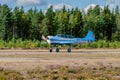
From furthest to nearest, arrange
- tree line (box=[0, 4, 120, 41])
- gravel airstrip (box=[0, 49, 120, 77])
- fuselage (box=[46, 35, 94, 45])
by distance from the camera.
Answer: tree line (box=[0, 4, 120, 41]), fuselage (box=[46, 35, 94, 45]), gravel airstrip (box=[0, 49, 120, 77])

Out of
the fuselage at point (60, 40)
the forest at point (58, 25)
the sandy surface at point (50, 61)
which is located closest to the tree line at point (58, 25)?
the forest at point (58, 25)

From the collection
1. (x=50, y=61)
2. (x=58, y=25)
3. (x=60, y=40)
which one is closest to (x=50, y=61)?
(x=50, y=61)

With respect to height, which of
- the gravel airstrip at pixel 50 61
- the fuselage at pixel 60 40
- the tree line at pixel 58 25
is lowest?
the gravel airstrip at pixel 50 61

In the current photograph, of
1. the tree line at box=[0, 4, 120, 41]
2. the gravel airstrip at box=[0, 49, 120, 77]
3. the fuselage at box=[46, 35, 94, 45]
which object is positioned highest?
the tree line at box=[0, 4, 120, 41]

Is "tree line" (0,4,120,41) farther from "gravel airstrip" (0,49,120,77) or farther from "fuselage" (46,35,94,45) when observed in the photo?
"gravel airstrip" (0,49,120,77)

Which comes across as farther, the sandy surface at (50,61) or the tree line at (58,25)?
the tree line at (58,25)

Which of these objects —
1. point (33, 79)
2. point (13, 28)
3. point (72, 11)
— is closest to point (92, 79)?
point (33, 79)

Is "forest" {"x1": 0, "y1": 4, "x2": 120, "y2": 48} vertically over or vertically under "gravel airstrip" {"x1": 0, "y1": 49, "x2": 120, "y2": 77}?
over

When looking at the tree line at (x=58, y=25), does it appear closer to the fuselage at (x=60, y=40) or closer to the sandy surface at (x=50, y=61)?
the fuselage at (x=60, y=40)

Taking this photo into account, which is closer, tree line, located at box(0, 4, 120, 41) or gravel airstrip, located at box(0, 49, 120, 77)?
gravel airstrip, located at box(0, 49, 120, 77)

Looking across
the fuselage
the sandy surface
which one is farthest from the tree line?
the sandy surface

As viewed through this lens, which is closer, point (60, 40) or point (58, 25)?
point (60, 40)

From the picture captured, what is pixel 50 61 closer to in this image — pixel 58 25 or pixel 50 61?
pixel 50 61

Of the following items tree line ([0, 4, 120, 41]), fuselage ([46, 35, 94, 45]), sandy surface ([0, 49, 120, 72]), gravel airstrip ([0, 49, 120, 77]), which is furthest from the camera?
tree line ([0, 4, 120, 41])
